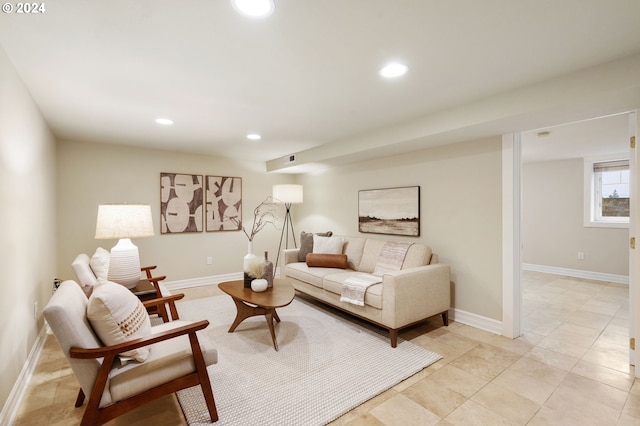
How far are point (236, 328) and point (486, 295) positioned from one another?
2694 mm

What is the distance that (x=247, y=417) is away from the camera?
1.78m

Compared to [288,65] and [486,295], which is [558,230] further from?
[288,65]

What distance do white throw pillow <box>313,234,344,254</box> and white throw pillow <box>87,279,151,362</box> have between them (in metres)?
2.64

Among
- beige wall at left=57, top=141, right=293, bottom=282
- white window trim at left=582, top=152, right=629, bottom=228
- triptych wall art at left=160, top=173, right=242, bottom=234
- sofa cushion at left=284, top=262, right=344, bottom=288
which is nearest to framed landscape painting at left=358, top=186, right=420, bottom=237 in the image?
sofa cushion at left=284, top=262, right=344, bottom=288

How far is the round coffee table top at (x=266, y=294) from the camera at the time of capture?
2.63 m

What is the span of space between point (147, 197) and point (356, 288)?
3560mm

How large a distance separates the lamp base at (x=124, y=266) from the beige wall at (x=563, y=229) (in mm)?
6863

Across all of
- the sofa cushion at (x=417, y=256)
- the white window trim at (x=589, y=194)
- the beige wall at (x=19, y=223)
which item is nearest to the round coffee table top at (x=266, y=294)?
the sofa cushion at (x=417, y=256)

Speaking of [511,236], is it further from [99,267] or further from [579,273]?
[99,267]

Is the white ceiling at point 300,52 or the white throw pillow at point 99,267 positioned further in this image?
the white throw pillow at point 99,267

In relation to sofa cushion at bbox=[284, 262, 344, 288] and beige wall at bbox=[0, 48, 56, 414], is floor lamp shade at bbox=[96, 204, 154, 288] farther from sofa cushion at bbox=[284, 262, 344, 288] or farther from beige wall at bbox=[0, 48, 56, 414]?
sofa cushion at bbox=[284, 262, 344, 288]

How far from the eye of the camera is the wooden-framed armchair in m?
1.39

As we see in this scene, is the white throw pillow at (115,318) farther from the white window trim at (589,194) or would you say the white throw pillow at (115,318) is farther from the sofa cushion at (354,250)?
the white window trim at (589,194)

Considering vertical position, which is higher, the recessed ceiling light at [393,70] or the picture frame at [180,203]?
the recessed ceiling light at [393,70]
